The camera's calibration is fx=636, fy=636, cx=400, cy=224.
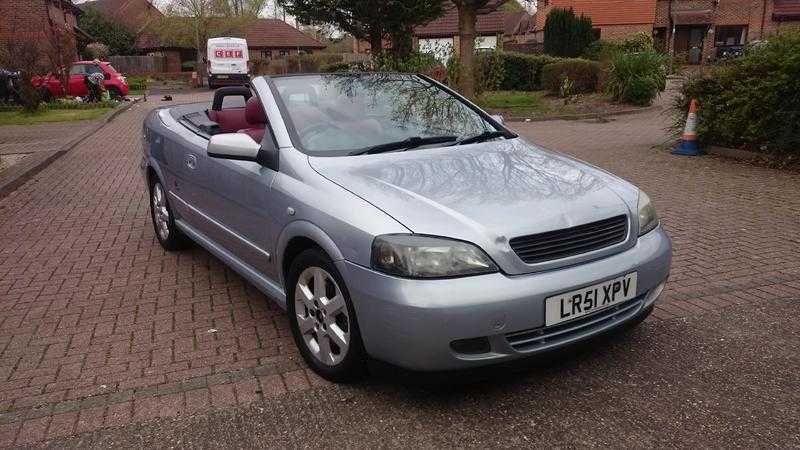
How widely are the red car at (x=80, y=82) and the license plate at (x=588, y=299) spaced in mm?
24420

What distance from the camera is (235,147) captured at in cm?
361

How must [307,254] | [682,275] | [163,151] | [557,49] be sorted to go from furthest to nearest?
[557,49] → [163,151] → [682,275] → [307,254]

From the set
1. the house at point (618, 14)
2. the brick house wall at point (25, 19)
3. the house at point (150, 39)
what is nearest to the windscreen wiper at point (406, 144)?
the brick house wall at point (25, 19)

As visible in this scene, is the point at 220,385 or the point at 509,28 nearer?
the point at 220,385

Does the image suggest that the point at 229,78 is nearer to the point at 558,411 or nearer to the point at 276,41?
the point at 276,41

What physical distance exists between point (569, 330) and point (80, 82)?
2540cm

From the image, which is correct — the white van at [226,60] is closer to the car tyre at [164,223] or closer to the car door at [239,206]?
the car tyre at [164,223]

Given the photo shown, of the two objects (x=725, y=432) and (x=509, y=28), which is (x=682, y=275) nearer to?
(x=725, y=432)

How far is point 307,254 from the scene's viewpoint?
317cm

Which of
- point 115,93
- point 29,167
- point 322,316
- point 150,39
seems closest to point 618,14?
point 115,93

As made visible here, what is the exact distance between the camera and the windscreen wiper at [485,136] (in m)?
3.99

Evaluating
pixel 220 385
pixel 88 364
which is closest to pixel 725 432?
pixel 220 385

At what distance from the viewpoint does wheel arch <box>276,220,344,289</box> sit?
2.98 metres

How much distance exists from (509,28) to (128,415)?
59097mm
